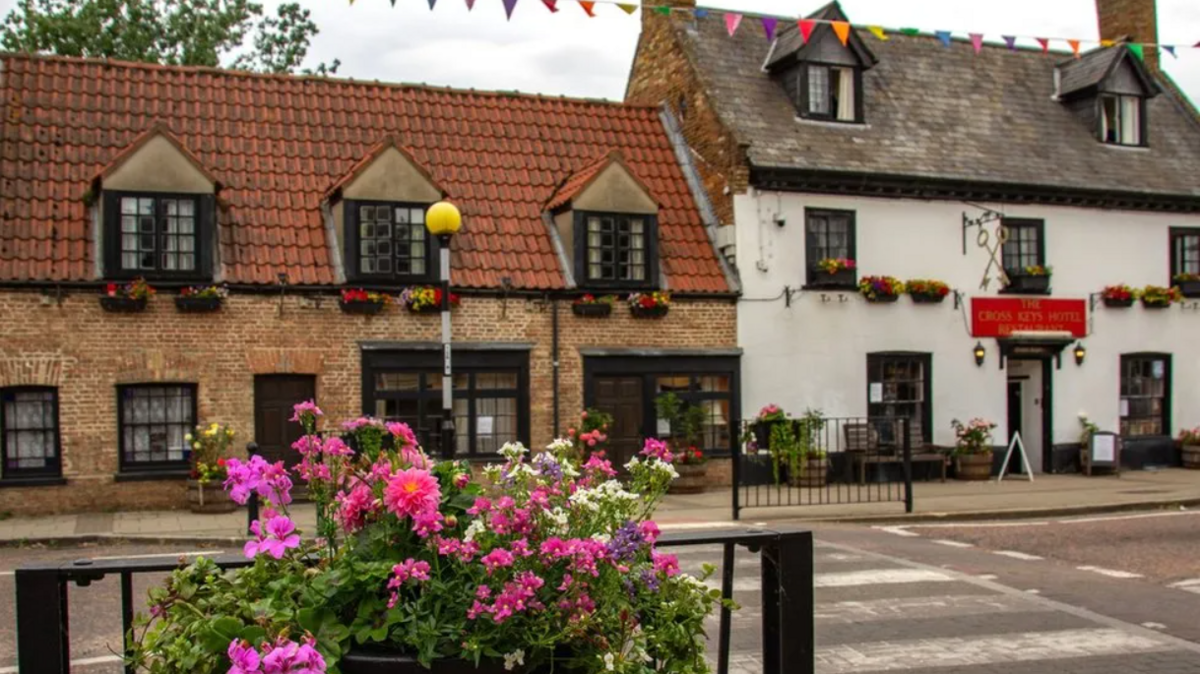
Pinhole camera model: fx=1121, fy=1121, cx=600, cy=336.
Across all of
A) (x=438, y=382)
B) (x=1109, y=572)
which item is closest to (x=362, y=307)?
(x=438, y=382)

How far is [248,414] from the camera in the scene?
696 inches

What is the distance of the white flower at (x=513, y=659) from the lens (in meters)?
3.43

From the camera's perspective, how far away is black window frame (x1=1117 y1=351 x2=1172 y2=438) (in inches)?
944

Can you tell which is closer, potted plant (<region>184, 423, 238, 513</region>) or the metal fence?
potted plant (<region>184, 423, 238, 513</region>)

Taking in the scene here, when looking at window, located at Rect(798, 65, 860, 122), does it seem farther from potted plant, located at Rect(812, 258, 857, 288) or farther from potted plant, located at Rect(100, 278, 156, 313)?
potted plant, located at Rect(100, 278, 156, 313)

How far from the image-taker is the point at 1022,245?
23141 mm

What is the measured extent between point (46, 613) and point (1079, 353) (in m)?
22.9

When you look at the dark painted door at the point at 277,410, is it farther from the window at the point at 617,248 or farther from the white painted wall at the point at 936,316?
the white painted wall at the point at 936,316

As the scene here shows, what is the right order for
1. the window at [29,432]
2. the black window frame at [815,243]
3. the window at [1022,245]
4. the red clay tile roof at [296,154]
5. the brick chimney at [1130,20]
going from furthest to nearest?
the brick chimney at [1130,20] < the window at [1022,245] < the black window frame at [815,243] < the red clay tile roof at [296,154] < the window at [29,432]

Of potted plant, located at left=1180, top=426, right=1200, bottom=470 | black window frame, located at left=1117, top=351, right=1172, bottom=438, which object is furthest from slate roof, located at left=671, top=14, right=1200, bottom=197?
potted plant, located at left=1180, top=426, right=1200, bottom=470

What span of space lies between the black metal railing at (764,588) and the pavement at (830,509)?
1065cm

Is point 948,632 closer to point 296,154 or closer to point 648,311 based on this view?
point 648,311

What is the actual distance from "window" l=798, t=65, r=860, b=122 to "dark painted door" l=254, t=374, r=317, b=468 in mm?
11303

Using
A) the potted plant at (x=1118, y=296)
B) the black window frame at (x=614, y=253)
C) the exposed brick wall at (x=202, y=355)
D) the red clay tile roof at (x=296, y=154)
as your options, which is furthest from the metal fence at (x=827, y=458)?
the potted plant at (x=1118, y=296)
